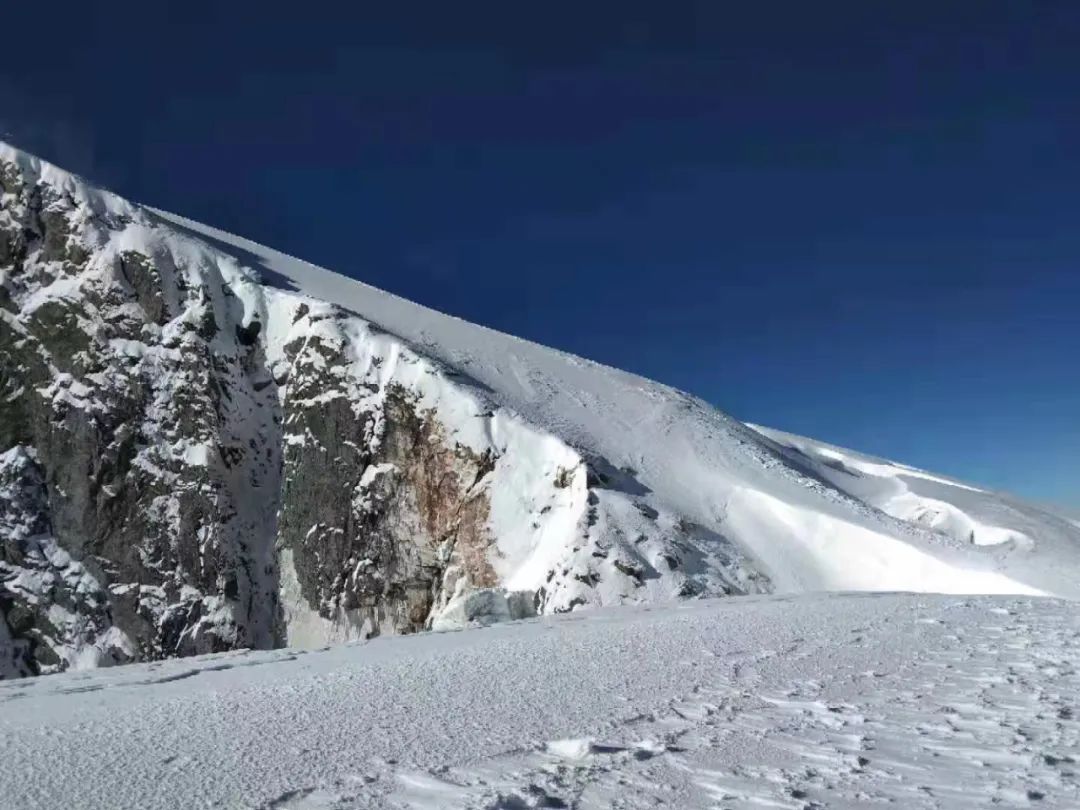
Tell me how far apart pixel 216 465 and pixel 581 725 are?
33.1 meters

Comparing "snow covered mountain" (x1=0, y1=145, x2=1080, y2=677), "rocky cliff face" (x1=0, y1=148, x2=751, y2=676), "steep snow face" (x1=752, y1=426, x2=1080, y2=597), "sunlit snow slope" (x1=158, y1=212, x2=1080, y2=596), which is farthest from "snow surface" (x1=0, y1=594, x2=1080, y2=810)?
"steep snow face" (x1=752, y1=426, x2=1080, y2=597)

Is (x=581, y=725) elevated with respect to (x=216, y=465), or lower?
lower

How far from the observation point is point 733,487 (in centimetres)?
3173

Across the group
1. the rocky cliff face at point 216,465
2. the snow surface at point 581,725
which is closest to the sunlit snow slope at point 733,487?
the rocky cliff face at point 216,465

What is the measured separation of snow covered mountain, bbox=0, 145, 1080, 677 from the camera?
27891 mm

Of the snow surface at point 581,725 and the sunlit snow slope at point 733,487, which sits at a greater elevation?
the sunlit snow slope at point 733,487

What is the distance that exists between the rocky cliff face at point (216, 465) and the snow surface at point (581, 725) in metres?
17.2

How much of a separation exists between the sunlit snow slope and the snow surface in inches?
636

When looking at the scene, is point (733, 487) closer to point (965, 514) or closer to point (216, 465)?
point (965, 514)

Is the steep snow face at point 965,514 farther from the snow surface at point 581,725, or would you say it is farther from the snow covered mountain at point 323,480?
the snow surface at point 581,725

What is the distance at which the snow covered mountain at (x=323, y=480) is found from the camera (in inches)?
1098

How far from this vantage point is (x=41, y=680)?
9.84 metres

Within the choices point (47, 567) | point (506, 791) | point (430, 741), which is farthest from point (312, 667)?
point (47, 567)

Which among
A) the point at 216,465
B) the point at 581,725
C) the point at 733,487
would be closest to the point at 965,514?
the point at 733,487
